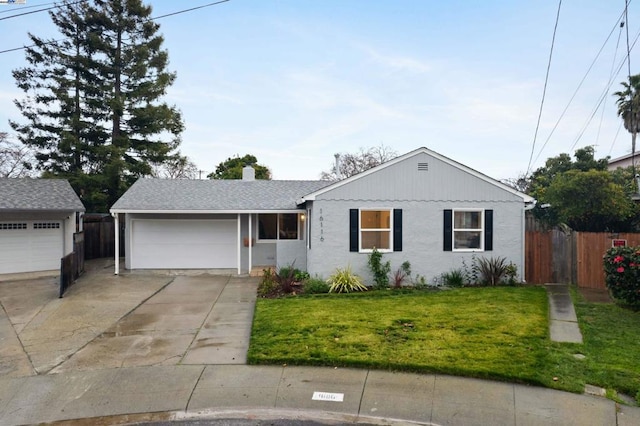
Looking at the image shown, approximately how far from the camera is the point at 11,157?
30.5m

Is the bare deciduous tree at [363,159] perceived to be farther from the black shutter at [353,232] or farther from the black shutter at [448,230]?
the black shutter at [353,232]

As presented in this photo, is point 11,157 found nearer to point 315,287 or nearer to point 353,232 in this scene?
point 315,287

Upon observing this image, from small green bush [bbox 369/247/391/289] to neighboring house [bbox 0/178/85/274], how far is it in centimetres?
1182

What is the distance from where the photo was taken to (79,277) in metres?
13.9

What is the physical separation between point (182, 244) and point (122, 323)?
7.00 meters

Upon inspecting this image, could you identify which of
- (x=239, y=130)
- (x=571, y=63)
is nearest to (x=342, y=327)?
(x=571, y=63)

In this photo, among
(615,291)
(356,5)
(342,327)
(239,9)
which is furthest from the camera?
(356,5)

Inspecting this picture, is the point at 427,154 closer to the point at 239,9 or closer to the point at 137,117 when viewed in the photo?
the point at 239,9

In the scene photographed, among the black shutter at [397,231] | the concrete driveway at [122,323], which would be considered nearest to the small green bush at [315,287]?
the concrete driveway at [122,323]

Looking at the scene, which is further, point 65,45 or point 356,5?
point 65,45

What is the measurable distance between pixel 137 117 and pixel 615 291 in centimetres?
2619

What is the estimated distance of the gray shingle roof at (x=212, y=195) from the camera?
14.6 metres

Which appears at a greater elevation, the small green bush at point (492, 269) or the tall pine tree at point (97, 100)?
the tall pine tree at point (97, 100)

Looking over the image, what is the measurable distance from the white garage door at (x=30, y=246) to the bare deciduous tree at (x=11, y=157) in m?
17.9
